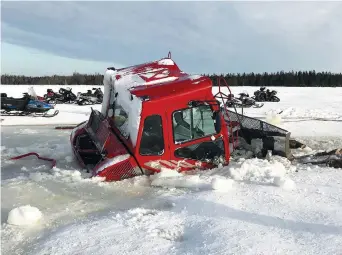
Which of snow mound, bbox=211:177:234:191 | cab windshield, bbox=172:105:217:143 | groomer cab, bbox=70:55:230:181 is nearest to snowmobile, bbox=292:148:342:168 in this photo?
groomer cab, bbox=70:55:230:181

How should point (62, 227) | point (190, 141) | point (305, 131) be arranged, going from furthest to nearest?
1. point (305, 131)
2. point (190, 141)
3. point (62, 227)

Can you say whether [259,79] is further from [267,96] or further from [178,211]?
[178,211]

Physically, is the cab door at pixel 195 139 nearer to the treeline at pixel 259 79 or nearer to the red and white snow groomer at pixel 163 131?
the red and white snow groomer at pixel 163 131

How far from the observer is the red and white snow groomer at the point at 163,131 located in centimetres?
633

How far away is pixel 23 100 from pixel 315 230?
48.4ft

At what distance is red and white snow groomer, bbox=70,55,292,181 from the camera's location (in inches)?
249

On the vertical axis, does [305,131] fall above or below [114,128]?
below

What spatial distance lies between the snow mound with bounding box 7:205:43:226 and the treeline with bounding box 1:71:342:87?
47.2m

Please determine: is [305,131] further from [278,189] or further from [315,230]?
[315,230]

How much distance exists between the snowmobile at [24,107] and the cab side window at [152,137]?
→ 11.4 meters

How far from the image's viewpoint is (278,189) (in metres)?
5.43

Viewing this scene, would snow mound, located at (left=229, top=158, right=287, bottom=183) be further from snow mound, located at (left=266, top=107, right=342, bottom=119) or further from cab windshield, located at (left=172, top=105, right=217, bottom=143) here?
snow mound, located at (left=266, top=107, right=342, bottom=119)

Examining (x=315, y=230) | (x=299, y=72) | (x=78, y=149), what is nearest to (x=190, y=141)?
(x=78, y=149)

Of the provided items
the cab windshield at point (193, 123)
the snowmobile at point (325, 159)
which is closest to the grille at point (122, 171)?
the cab windshield at point (193, 123)
